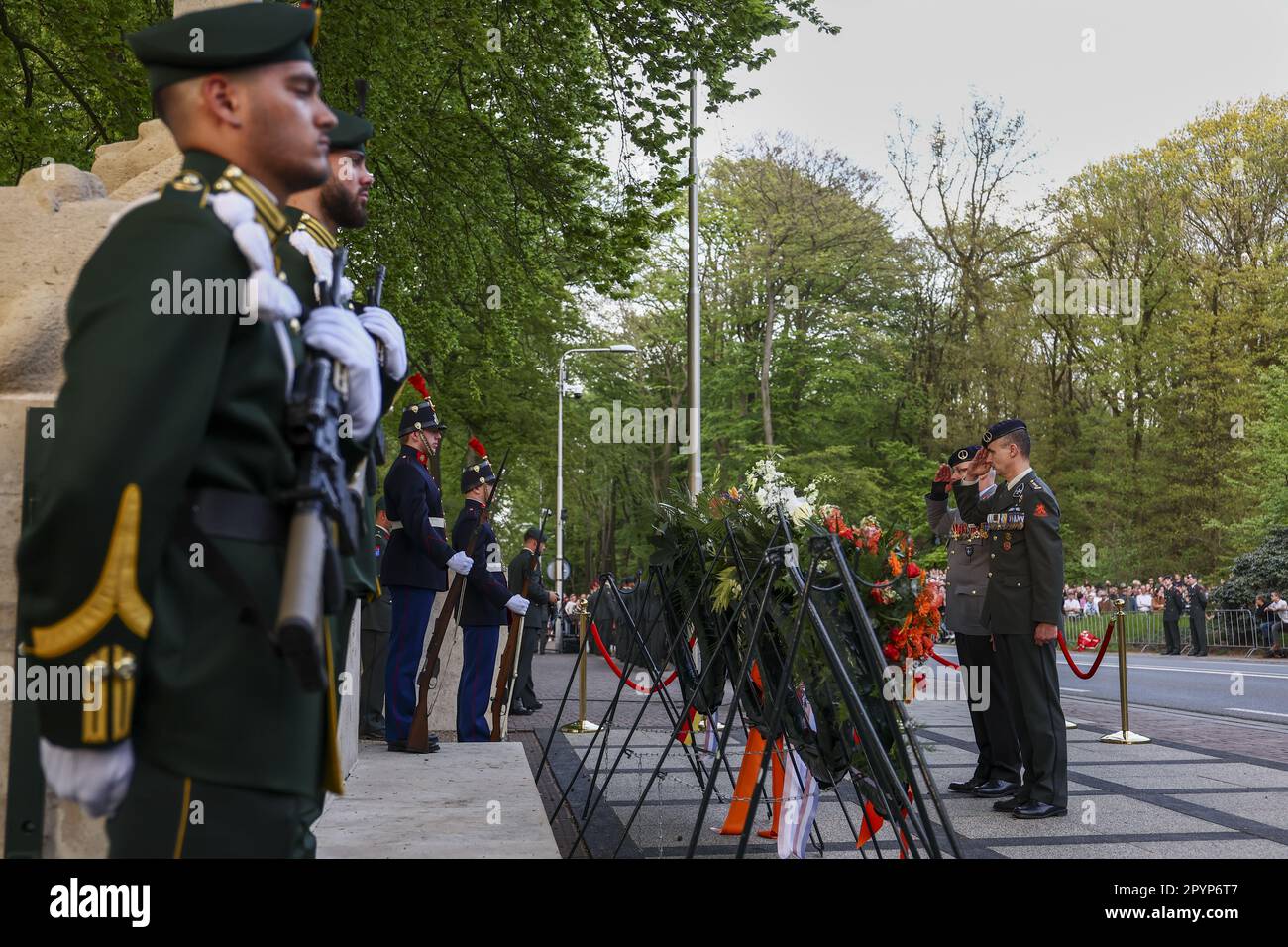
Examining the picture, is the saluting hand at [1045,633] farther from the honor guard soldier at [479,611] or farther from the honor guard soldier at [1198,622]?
the honor guard soldier at [1198,622]

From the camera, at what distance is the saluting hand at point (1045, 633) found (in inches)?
295

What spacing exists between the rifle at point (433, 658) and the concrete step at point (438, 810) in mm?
173

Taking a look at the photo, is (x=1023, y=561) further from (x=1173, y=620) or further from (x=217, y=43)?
(x=1173, y=620)

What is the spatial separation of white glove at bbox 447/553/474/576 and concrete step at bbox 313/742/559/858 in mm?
1502

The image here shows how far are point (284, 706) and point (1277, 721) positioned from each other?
1338cm

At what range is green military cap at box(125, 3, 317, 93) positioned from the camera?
230cm

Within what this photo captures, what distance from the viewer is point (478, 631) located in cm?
977

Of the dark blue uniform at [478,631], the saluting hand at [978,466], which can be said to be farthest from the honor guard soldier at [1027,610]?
the dark blue uniform at [478,631]

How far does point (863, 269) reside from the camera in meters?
39.4

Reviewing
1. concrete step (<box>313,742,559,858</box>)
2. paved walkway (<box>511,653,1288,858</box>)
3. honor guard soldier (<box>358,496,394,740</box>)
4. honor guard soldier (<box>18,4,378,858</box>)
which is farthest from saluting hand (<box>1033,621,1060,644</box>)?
honor guard soldier (<box>18,4,378,858</box>)

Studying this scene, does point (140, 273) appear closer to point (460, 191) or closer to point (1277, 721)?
point (460, 191)

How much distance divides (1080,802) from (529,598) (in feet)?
18.9
